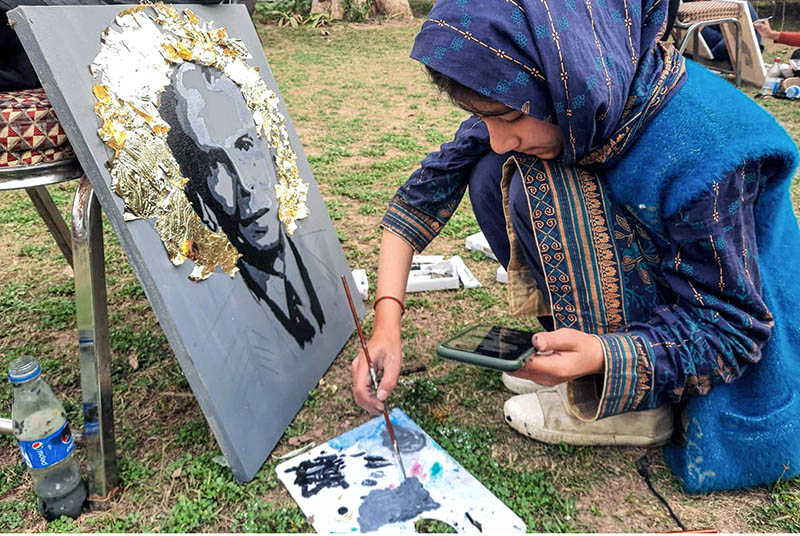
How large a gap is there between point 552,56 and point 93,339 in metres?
1.11

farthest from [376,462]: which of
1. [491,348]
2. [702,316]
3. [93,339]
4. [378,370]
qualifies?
[702,316]

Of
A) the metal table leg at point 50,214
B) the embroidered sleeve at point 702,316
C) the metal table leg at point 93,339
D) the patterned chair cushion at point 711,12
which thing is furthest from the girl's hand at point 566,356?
the patterned chair cushion at point 711,12

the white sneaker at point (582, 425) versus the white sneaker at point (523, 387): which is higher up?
the white sneaker at point (582, 425)

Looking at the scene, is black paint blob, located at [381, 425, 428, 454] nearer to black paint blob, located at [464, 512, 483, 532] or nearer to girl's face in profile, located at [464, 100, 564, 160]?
black paint blob, located at [464, 512, 483, 532]

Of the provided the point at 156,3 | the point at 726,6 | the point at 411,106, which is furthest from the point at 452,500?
the point at 726,6

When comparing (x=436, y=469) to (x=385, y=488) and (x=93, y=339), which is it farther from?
(x=93, y=339)

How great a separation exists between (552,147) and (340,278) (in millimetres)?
933

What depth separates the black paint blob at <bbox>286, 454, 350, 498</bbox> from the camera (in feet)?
4.81

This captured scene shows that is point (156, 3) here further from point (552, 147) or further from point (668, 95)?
point (668, 95)

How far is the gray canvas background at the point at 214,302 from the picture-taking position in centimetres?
115

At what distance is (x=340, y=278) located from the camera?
2053 mm

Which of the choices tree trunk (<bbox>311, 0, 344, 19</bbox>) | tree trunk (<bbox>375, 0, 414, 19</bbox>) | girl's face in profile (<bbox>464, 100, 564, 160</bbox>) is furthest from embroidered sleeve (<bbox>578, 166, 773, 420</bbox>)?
tree trunk (<bbox>375, 0, 414, 19</bbox>)

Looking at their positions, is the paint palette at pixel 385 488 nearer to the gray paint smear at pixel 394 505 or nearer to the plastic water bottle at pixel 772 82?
the gray paint smear at pixel 394 505

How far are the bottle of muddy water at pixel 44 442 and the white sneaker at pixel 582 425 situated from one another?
107 cm
